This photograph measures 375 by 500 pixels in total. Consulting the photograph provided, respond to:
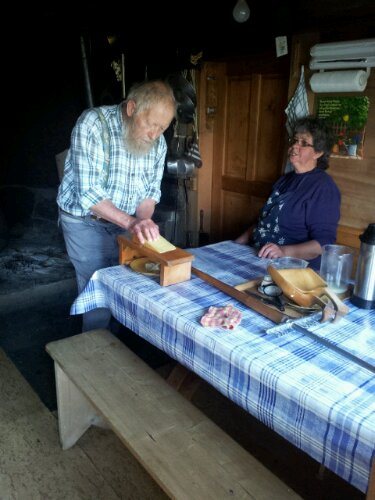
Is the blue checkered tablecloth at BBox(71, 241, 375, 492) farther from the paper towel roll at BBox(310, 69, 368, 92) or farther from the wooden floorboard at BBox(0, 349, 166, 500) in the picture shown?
the paper towel roll at BBox(310, 69, 368, 92)

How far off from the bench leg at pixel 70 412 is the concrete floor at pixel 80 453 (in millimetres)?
55

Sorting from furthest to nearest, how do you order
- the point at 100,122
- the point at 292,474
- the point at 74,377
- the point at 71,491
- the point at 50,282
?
the point at 50,282
the point at 100,122
the point at 292,474
the point at 71,491
the point at 74,377

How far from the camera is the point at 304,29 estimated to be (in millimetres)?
2484

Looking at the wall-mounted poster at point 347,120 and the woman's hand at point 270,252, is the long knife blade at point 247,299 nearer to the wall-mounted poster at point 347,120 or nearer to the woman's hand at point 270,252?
the woman's hand at point 270,252

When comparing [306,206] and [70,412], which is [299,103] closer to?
[306,206]

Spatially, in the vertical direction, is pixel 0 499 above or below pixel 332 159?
below

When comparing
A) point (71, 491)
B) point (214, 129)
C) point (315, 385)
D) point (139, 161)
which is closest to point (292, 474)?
point (71, 491)

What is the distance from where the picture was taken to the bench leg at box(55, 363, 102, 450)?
1693 mm

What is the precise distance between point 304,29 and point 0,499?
2713 mm

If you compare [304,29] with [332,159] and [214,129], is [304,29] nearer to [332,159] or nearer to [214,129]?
[332,159]

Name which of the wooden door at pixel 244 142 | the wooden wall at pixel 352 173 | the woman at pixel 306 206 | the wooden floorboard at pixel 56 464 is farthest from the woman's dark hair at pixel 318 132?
the wooden floorboard at pixel 56 464

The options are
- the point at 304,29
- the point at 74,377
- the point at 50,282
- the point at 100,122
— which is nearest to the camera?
the point at 74,377

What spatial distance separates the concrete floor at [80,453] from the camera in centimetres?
162

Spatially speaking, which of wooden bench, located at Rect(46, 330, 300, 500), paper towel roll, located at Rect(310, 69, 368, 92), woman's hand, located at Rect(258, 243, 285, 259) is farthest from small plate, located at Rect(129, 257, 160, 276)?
paper towel roll, located at Rect(310, 69, 368, 92)
